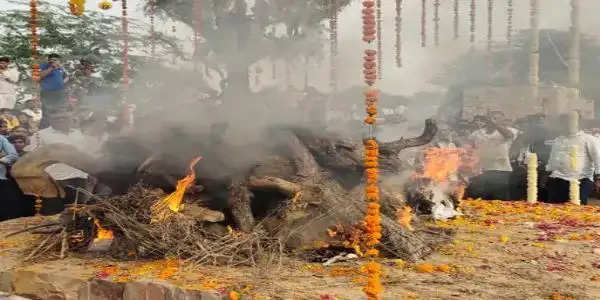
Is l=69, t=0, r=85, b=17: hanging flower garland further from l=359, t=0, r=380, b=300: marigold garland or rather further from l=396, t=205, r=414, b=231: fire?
l=396, t=205, r=414, b=231: fire

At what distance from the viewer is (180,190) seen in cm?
679

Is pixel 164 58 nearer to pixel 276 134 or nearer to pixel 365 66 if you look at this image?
pixel 276 134

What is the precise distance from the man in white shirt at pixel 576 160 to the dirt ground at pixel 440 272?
2995 millimetres

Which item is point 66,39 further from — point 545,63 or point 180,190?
point 545,63

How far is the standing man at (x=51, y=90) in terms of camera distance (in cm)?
1064

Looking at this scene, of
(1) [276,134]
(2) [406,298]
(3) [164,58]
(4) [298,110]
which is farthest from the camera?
(3) [164,58]

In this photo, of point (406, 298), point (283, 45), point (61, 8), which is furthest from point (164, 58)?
point (61, 8)

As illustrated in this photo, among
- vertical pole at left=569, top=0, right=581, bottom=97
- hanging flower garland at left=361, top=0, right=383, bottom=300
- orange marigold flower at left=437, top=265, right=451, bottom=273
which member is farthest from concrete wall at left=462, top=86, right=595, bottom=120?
hanging flower garland at left=361, top=0, right=383, bottom=300

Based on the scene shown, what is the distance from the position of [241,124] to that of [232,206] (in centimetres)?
Result: 134

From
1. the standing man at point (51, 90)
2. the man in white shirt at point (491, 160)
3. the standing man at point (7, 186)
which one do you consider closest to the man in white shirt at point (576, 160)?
the man in white shirt at point (491, 160)

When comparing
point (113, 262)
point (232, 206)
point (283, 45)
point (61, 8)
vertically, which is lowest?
point (113, 262)

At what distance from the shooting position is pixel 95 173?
25.9 feet

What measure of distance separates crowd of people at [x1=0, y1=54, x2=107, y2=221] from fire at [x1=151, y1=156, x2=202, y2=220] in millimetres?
2042

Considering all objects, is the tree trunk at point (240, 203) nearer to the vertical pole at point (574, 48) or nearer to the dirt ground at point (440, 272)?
the dirt ground at point (440, 272)
